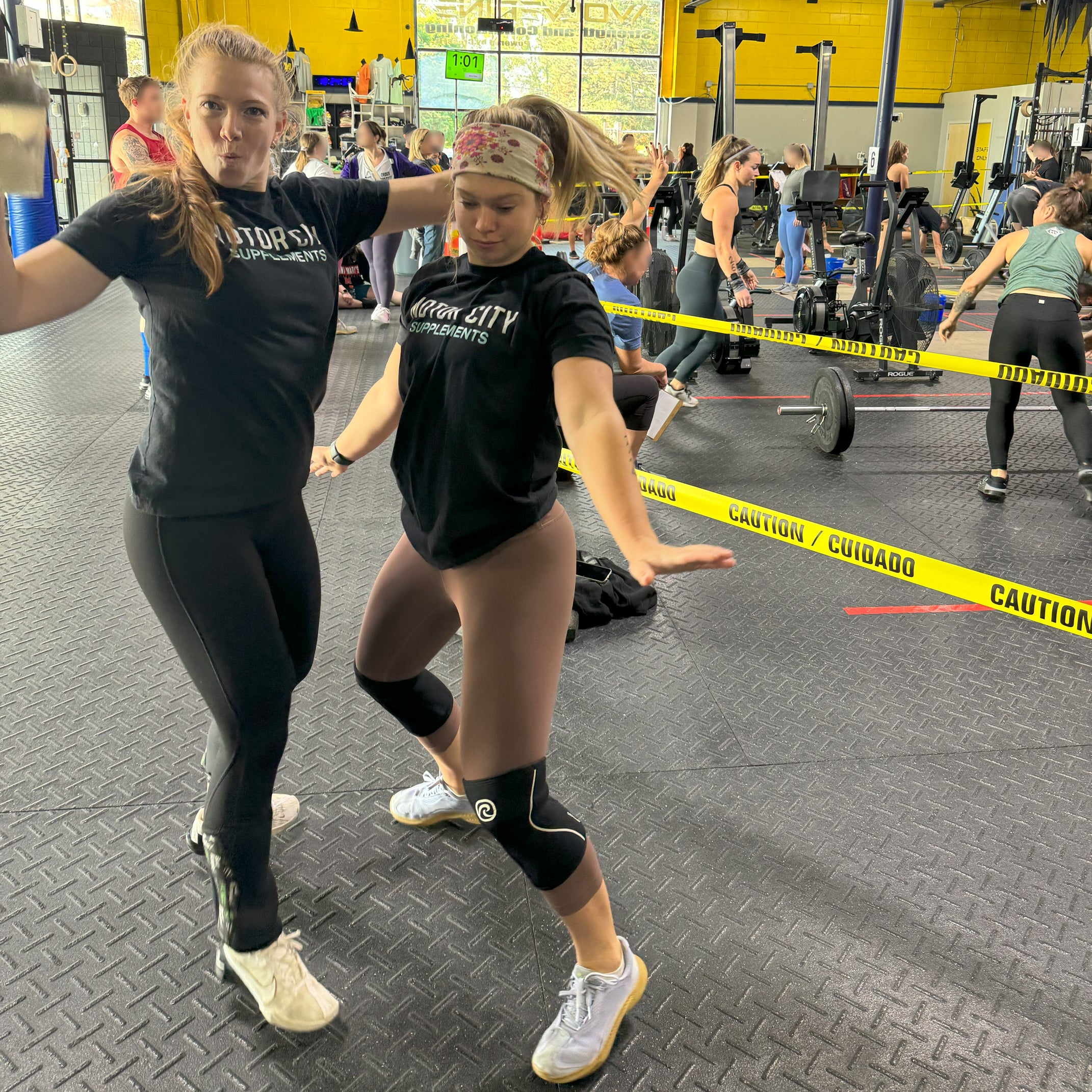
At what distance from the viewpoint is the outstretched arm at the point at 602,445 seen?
1.33m

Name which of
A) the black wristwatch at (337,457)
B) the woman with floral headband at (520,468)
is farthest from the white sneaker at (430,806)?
the black wristwatch at (337,457)

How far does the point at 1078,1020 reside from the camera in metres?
1.68

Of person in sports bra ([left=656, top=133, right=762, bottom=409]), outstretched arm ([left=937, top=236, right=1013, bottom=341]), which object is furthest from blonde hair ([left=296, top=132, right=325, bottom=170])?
outstretched arm ([left=937, top=236, right=1013, bottom=341])

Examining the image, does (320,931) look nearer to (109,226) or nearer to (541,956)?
(541,956)

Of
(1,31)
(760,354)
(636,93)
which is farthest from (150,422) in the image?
(636,93)

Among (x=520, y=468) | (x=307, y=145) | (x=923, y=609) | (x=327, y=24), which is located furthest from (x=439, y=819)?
(x=327, y=24)

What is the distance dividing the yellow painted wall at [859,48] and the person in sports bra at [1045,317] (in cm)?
1728

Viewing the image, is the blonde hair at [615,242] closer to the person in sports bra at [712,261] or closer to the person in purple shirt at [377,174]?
the person in sports bra at [712,261]

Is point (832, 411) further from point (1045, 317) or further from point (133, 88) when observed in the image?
point (133, 88)

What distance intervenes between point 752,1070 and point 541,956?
1.45ft

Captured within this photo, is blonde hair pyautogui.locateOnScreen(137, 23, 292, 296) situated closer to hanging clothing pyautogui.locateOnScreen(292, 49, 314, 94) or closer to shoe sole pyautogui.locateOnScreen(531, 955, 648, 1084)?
shoe sole pyautogui.locateOnScreen(531, 955, 648, 1084)

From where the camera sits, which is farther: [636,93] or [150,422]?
[636,93]

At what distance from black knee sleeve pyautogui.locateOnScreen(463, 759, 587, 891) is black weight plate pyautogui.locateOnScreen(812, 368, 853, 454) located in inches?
154

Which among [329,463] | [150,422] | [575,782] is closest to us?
[150,422]
